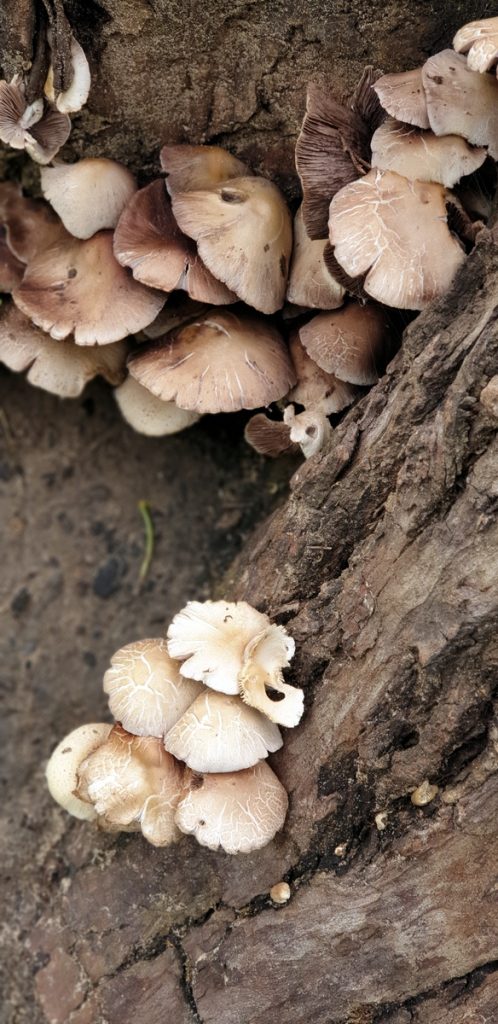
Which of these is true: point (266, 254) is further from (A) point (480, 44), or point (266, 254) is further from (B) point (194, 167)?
(A) point (480, 44)

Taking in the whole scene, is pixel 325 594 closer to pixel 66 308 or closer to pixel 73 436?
pixel 66 308

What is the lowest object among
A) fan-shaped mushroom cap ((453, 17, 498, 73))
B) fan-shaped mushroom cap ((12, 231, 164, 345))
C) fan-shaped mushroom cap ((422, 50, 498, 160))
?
fan-shaped mushroom cap ((12, 231, 164, 345))

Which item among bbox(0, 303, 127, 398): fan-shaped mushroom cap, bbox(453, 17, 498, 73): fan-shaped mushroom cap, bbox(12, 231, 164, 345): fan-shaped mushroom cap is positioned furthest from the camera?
bbox(0, 303, 127, 398): fan-shaped mushroom cap

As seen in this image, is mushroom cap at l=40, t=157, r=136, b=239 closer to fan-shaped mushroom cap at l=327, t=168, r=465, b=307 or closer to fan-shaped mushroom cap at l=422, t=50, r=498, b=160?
fan-shaped mushroom cap at l=327, t=168, r=465, b=307

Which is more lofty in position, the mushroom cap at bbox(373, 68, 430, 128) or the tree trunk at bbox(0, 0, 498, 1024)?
the mushroom cap at bbox(373, 68, 430, 128)

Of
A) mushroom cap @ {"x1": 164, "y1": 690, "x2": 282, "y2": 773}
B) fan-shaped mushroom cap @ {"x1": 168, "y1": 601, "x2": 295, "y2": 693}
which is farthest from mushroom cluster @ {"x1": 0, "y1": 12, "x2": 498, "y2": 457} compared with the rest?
mushroom cap @ {"x1": 164, "y1": 690, "x2": 282, "y2": 773}
